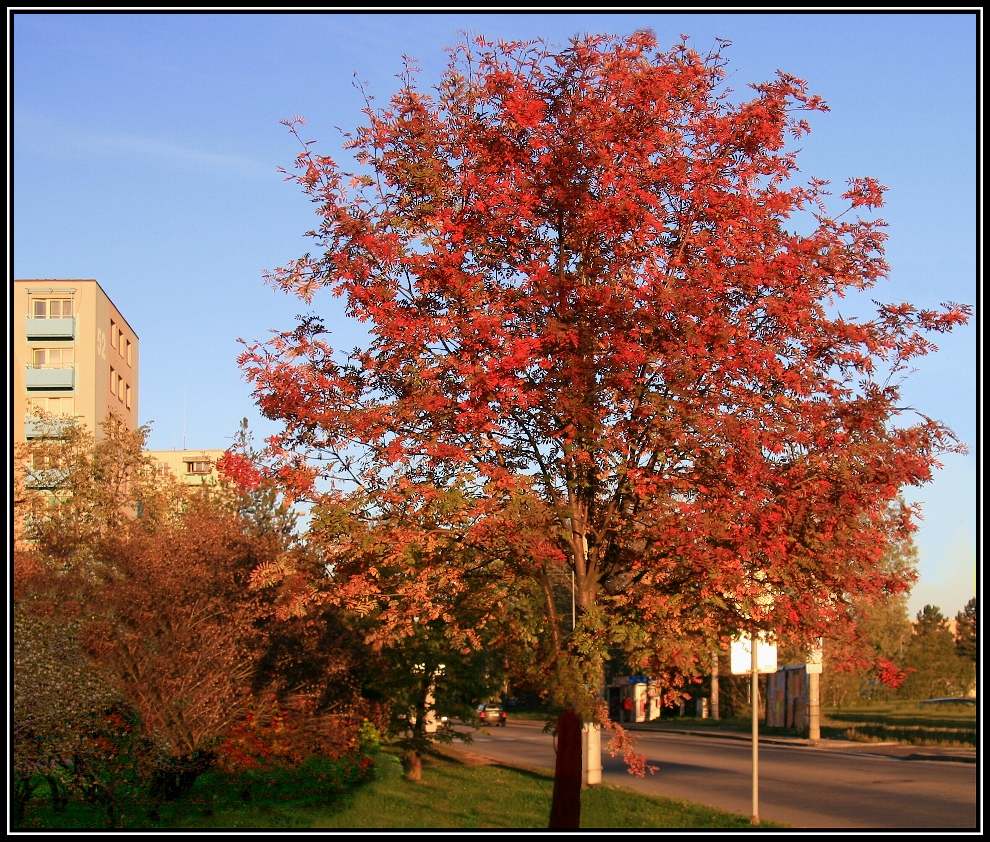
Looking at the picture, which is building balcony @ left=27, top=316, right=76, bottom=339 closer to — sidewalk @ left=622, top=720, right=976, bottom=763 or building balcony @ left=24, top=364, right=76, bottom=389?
building balcony @ left=24, top=364, right=76, bottom=389

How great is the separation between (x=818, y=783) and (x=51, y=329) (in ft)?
178

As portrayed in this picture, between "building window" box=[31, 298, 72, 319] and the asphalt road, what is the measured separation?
42305 mm

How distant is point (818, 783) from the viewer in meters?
20.6

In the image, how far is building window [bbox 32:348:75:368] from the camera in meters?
62.5

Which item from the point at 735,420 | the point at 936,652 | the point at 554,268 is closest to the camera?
the point at 735,420

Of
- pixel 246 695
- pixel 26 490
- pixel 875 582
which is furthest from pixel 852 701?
pixel 875 582

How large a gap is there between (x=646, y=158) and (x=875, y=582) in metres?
4.34

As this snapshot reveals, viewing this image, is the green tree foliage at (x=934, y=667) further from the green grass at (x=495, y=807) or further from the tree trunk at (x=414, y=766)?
the green grass at (x=495, y=807)

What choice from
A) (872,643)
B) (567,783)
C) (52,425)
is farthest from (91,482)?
(567,783)

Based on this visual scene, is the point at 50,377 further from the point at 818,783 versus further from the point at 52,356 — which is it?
the point at 818,783

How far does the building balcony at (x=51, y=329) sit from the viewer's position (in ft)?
205

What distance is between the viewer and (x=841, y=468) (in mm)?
8812

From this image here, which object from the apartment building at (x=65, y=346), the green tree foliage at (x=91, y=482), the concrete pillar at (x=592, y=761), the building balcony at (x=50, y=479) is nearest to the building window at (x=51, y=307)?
the apartment building at (x=65, y=346)

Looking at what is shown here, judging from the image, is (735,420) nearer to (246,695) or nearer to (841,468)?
(841,468)
